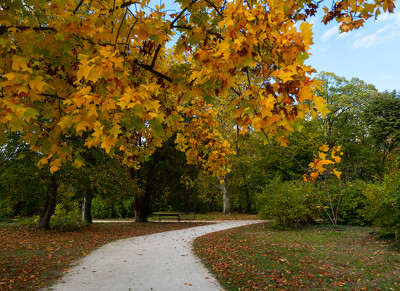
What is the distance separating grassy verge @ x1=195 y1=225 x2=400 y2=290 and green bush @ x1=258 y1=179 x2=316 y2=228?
9.88 ft

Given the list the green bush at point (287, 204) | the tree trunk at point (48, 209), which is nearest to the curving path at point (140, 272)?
the tree trunk at point (48, 209)

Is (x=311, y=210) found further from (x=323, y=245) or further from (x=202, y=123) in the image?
(x=202, y=123)

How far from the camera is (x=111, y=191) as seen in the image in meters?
12.8

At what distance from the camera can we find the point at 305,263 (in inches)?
255

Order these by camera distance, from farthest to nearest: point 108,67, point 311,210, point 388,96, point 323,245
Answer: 1. point 388,96
2. point 311,210
3. point 323,245
4. point 108,67

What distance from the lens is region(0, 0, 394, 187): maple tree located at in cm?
210

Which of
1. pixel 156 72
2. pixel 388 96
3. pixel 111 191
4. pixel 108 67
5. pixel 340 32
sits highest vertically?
pixel 388 96

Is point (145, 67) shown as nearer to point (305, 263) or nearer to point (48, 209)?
point (305, 263)

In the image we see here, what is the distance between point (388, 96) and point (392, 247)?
27.5m

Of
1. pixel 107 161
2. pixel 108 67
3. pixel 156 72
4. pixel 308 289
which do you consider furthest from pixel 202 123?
pixel 107 161

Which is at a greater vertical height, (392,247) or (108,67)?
(108,67)

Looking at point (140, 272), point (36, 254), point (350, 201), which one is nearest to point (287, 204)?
point (350, 201)

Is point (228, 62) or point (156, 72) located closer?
point (228, 62)

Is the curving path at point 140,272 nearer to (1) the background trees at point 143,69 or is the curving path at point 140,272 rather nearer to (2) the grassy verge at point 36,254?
(2) the grassy verge at point 36,254
